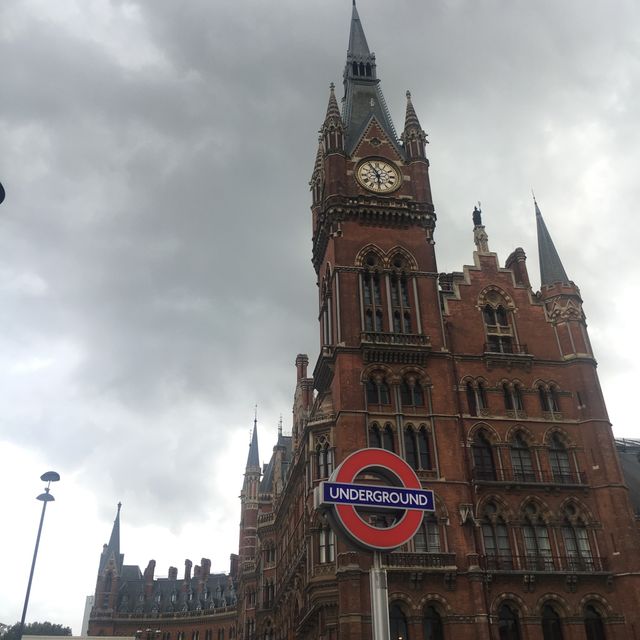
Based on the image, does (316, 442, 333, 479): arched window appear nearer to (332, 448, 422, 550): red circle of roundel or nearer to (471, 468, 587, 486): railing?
(471, 468, 587, 486): railing

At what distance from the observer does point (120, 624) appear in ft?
444

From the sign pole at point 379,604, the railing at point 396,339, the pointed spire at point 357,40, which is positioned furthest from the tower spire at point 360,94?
the sign pole at point 379,604

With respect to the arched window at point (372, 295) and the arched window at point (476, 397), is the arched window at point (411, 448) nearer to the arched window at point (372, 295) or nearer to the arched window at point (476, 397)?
the arched window at point (476, 397)

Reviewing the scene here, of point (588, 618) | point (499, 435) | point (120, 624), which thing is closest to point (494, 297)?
point (499, 435)

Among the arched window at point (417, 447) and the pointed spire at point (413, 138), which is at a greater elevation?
the pointed spire at point (413, 138)

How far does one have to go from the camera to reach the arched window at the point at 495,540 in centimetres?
4606

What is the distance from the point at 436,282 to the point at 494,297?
4877 mm

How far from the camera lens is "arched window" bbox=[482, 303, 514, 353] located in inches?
2131

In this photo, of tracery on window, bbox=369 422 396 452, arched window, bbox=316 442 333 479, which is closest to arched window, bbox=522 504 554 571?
tracery on window, bbox=369 422 396 452

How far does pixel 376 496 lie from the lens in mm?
27844

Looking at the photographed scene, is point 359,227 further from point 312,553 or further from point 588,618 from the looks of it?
point 588,618

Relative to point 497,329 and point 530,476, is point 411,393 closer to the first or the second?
point 497,329

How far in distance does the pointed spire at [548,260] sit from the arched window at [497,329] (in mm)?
4853

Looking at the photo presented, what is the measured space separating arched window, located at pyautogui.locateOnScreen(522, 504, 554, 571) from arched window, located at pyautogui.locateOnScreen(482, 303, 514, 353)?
39.1 ft
